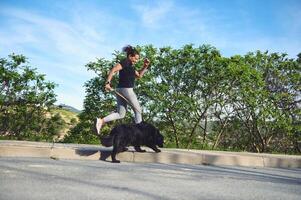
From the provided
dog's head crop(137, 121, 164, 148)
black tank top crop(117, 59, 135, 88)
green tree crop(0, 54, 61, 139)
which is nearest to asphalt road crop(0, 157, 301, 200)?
dog's head crop(137, 121, 164, 148)

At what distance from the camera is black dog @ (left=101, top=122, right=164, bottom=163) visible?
6.24 meters

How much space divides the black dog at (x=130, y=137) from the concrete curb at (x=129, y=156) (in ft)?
0.67

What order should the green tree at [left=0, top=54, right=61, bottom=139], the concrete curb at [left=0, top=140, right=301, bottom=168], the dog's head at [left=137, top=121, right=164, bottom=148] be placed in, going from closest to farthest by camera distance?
the concrete curb at [left=0, top=140, right=301, bottom=168] < the dog's head at [left=137, top=121, right=164, bottom=148] < the green tree at [left=0, top=54, right=61, bottom=139]

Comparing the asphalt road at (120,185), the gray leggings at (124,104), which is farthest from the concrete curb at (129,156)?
the asphalt road at (120,185)

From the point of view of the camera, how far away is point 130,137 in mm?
6449

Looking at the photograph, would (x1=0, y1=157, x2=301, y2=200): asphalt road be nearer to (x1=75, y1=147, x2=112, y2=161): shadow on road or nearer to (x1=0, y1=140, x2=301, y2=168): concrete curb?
(x1=0, y1=140, x2=301, y2=168): concrete curb

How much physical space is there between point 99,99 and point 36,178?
12428 millimetres

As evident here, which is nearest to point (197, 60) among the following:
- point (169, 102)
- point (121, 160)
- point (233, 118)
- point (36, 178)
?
point (169, 102)

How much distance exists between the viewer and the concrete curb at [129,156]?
619cm

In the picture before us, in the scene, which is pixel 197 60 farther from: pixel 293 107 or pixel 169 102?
pixel 293 107

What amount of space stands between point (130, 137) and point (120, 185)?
2.42 meters

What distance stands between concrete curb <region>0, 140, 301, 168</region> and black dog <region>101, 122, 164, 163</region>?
Result: 0.20 m

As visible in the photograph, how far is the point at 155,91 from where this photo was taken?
15844mm

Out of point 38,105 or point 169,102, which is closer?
point 38,105
